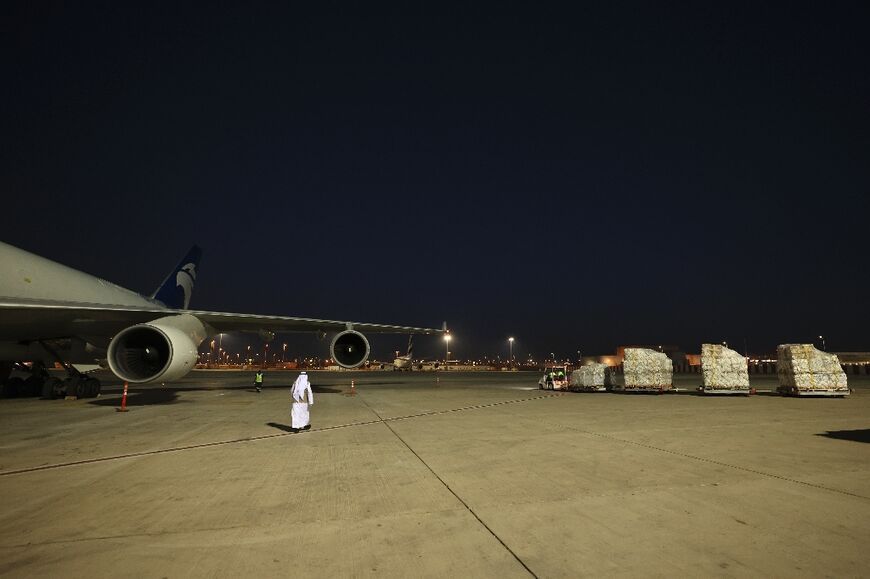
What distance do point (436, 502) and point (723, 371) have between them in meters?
16.6

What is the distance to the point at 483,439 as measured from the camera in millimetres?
7461

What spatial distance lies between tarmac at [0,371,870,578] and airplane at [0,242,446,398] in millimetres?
3175

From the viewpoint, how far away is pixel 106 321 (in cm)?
1250

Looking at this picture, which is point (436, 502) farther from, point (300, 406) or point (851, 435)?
point (851, 435)

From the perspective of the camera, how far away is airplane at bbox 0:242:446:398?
10984 mm

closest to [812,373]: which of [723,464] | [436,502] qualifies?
[723,464]

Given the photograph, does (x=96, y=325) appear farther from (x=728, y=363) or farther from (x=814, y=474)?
(x=728, y=363)

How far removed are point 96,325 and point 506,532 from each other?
14.0 meters

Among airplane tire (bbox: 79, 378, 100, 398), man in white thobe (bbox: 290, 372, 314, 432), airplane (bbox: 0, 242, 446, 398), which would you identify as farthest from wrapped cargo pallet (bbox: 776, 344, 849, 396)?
airplane tire (bbox: 79, 378, 100, 398)

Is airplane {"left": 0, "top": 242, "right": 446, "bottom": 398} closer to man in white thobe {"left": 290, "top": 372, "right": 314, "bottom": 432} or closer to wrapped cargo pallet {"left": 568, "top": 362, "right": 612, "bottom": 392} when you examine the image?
man in white thobe {"left": 290, "top": 372, "right": 314, "bottom": 432}

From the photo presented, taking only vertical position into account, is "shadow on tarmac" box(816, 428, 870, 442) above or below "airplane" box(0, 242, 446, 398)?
below

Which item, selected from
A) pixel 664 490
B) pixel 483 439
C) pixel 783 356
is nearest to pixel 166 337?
pixel 483 439

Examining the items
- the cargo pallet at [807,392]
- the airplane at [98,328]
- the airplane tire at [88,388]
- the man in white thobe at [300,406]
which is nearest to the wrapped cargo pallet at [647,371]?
the cargo pallet at [807,392]

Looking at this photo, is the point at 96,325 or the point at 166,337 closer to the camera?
the point at 166,337
